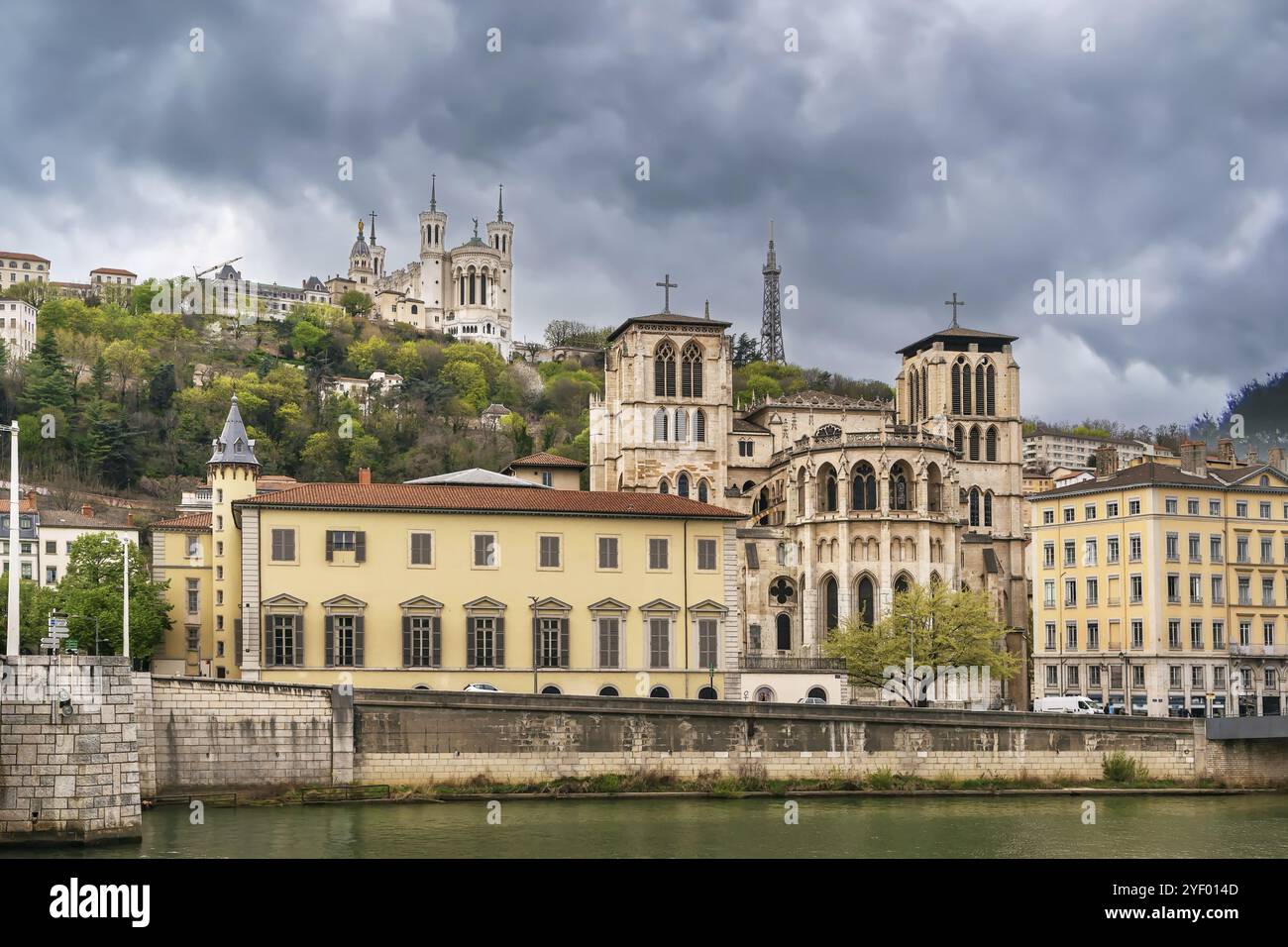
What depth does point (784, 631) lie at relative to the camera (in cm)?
9100

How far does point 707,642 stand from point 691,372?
1608 inches

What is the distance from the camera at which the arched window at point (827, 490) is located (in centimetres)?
8819

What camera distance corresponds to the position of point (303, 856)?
3659 centimetres

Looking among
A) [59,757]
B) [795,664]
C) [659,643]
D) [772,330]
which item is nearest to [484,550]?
[659,643]

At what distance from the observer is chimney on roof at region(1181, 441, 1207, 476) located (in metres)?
80.2

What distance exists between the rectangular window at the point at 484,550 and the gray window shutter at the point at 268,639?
7741 millimetres

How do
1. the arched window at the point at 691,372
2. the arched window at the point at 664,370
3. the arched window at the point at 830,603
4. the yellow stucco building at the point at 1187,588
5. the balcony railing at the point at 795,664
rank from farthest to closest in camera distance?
the arched window at the point at 691,372, the arched window at the point at 664,370, the arched window at the point at 830,603, the yellow stucco building at the point at 1187,588, the balcony railing at the point at 795,664

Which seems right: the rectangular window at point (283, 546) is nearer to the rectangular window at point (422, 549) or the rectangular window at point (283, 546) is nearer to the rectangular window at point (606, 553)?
the rectangular window at point (422, 549)

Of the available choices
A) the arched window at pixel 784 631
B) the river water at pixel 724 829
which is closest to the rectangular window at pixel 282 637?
the river water at pixel 724 829

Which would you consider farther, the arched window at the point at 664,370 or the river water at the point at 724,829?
the arched window at the point at 664,370
